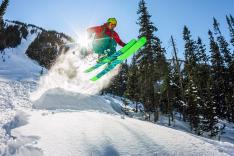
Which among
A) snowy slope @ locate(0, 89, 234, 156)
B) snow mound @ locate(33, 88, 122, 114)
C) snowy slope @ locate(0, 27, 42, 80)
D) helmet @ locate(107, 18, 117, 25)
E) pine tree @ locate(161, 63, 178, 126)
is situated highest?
snowy slope @ locate(0, 27, 42, 80)

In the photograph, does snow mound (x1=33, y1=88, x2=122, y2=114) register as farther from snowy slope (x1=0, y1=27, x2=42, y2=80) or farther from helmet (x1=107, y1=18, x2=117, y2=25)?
snowy slope (x1=0, y1=27, x2=42, y2=80)

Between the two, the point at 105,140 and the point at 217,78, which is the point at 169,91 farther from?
the point at 105,140

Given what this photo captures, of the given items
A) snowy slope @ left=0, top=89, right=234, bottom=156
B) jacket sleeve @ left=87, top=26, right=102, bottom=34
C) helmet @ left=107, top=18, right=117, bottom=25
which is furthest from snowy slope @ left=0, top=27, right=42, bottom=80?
snowy slope @ left=0, top=89, right=234, bottom=156

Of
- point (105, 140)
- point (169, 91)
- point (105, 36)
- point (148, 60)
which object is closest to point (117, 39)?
point (105, 36)

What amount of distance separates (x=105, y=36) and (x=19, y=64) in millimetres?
40794

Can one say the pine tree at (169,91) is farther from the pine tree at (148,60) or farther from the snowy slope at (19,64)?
the snowy slope at (19,64)

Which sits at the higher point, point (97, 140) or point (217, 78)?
point (217, 78)

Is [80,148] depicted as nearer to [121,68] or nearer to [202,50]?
[202,50]

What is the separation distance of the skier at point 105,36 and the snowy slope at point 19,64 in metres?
24.9

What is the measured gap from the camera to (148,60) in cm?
2716

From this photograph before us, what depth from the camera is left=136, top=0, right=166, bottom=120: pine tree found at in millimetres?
27234

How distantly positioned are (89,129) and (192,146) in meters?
2.84

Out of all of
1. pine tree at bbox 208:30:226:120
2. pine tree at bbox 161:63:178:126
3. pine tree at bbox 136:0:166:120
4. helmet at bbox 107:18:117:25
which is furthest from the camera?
pine tree at bbox 208:30:226:120

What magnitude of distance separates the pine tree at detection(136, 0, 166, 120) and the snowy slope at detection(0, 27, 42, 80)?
16409 millimetres
